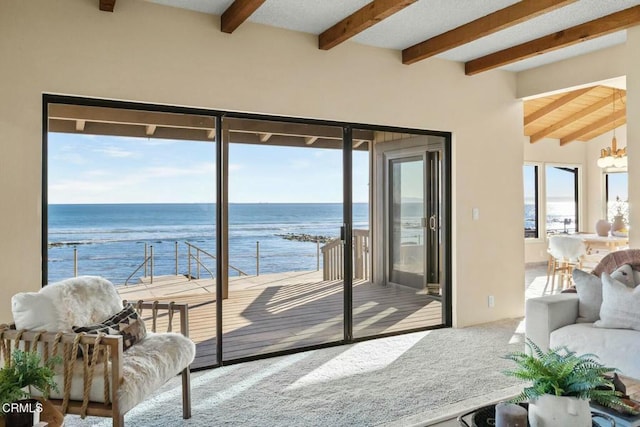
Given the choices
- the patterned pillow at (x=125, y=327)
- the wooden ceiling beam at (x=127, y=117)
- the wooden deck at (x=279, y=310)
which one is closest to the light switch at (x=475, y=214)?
the wooden deck at (x=279, y=310)

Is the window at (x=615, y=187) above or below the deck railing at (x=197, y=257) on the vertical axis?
above

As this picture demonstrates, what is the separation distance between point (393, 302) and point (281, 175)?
178 cm

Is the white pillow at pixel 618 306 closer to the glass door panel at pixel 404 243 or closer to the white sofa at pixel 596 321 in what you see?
the white sofa at pixel 596 321

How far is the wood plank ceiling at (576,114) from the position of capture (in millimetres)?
7574

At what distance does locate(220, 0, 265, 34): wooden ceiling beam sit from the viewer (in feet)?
11.0

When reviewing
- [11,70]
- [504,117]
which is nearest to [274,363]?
[11,70]

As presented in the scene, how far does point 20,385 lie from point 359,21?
10.4ft

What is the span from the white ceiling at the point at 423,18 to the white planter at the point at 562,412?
2828 millimetres

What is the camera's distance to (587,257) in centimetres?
719

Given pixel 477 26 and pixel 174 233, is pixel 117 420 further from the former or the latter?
pixel 477 26

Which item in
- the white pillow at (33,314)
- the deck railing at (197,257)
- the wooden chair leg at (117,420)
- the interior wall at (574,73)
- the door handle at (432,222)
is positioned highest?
the interior wall at (574,73)

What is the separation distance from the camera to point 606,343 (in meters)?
3.03

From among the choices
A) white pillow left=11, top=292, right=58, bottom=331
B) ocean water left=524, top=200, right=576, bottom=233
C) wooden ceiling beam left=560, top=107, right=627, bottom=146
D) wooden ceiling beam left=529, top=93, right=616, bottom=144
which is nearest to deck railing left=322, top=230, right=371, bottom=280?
white pillow left=11, top=292, right=58, bottom=331

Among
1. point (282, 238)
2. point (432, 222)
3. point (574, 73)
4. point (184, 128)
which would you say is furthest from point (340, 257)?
point (574, 73)
